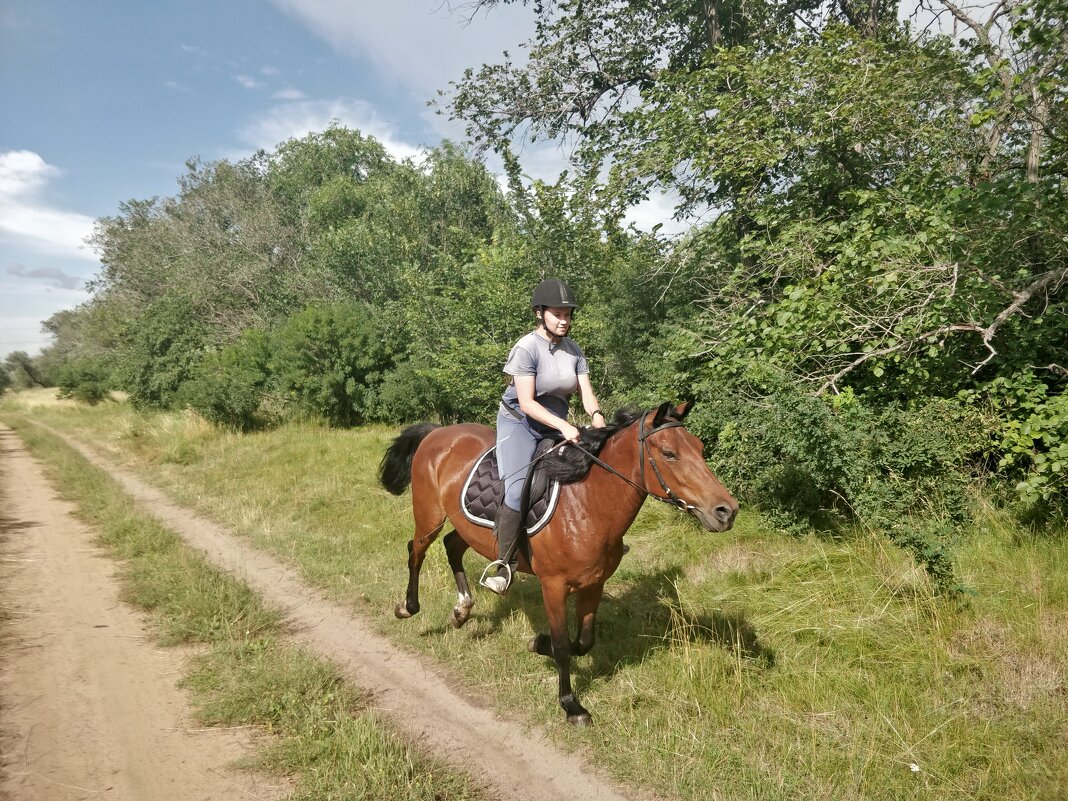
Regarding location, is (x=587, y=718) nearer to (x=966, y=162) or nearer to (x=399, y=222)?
(x=966, y=162)

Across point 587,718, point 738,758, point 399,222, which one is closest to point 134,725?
point 587,718

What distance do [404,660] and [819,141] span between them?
824 cm

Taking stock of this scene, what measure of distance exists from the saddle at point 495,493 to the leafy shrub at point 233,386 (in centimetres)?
1498

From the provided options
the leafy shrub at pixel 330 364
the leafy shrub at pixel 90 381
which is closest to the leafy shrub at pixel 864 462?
the leafy shrub at pixel 330 364

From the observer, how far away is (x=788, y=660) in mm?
4574

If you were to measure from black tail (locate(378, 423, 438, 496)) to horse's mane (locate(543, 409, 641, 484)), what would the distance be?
2.60 m

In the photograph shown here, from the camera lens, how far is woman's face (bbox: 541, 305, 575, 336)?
4441 mm

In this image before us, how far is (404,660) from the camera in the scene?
5082 mm

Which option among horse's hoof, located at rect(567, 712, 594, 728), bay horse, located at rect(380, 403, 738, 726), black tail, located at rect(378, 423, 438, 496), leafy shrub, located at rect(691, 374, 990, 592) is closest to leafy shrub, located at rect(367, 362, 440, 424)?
black tail, located at rect(378, 423, 438, 496)

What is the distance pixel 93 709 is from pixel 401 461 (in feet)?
11.1

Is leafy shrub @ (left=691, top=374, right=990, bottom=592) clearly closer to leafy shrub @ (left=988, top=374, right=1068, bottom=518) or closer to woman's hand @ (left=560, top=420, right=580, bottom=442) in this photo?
leafy shrub @ (left=988, top=374, right=1068, bottom=518)

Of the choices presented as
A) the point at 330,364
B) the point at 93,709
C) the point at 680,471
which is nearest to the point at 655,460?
the point at 680,471

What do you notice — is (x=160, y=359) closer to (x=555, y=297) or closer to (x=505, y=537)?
(x=505, y=537)

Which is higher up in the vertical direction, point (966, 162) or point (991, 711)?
point (966, 162)
